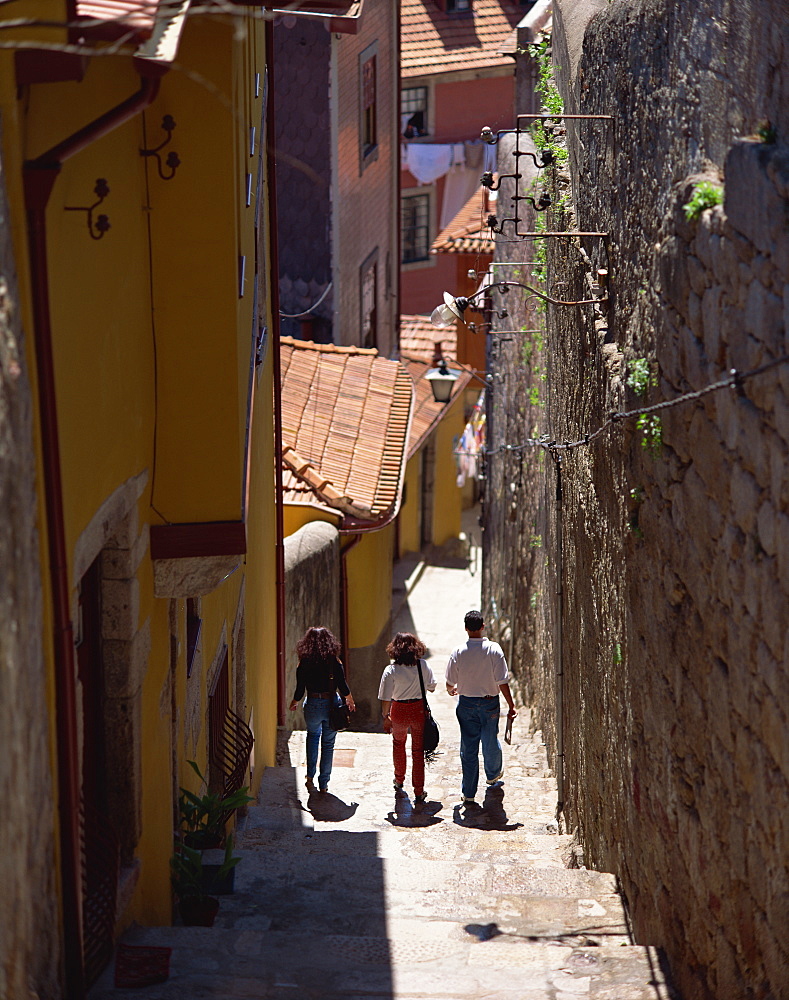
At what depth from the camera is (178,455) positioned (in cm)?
538

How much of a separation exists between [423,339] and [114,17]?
20.2m

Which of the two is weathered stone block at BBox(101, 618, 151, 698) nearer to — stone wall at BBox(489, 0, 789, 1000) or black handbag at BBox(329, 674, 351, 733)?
stone wall at BBox(489, 0, 789, 1000)

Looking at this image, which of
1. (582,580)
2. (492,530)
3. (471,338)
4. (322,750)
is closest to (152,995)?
(582,580)

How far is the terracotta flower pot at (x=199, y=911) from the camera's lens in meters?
5.68

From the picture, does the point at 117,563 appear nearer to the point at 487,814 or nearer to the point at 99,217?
the point at 99,217

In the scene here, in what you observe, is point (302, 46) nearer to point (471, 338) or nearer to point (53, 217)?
point (471, 338)

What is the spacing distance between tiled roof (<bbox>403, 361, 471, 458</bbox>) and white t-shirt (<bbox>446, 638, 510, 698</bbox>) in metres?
9.09

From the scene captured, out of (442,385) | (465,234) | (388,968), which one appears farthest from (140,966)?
(465,234)

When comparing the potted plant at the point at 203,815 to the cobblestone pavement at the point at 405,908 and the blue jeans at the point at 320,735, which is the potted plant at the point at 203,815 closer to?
Result: the cobblestone pavement at the point at 405,908

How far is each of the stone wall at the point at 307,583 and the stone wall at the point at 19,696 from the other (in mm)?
7749

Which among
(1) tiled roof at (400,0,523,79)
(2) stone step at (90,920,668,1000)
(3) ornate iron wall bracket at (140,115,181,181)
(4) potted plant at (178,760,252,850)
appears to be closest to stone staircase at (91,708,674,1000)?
(2) stone step at (90,920,668,1000)

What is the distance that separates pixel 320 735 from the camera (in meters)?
8.81

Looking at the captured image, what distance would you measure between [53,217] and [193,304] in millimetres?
1564

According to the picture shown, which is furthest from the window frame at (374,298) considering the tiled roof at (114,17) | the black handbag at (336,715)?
the tiled roof at (114,17)
